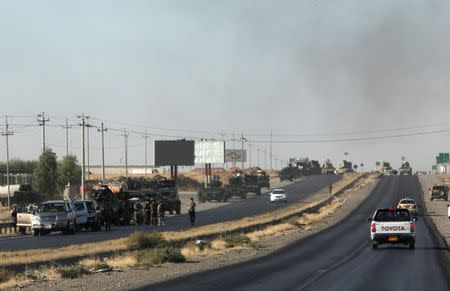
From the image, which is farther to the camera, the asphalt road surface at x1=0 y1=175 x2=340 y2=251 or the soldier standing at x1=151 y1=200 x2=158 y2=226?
the soldier standing at x1=151 y1=200 x2=158 y2=226

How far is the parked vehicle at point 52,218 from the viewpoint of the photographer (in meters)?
51.7

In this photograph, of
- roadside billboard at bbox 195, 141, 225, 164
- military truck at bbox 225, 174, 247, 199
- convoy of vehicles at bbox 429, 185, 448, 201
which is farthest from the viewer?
roadside billboard at bbox 195, 141, 225, 164

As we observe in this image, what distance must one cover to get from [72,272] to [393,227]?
719 inches

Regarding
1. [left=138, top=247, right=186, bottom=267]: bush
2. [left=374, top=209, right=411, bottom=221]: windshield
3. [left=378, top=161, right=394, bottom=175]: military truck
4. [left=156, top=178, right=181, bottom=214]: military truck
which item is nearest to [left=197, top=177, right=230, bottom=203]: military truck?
[left=156, top=178, right=181, bottom=214]: military truck

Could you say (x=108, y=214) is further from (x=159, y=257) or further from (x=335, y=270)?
(x=335, y=270)

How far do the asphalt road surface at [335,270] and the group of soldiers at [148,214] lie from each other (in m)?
15.2

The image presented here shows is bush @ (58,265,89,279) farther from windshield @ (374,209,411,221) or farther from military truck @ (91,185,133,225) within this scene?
military truck @ (91,185,133,225)

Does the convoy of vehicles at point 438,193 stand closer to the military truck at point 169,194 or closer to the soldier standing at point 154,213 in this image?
the military truck at point 169,194

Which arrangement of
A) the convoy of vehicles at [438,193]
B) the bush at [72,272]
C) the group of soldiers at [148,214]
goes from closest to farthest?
the bush at [72,272]
the group of soldiers at [148,214]
the convoy of vehicles at [438,193]

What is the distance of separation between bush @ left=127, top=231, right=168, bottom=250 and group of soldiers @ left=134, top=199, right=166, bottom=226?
827 inches

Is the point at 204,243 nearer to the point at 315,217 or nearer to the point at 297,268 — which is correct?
the point at 297,268

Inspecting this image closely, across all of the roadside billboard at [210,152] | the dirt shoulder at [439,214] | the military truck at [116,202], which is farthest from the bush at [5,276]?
the roadside billboard at [210,152]

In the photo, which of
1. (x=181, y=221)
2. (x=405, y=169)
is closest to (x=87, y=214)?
(x=181, y=221)

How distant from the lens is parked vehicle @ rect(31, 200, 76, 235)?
51656 millimetres
